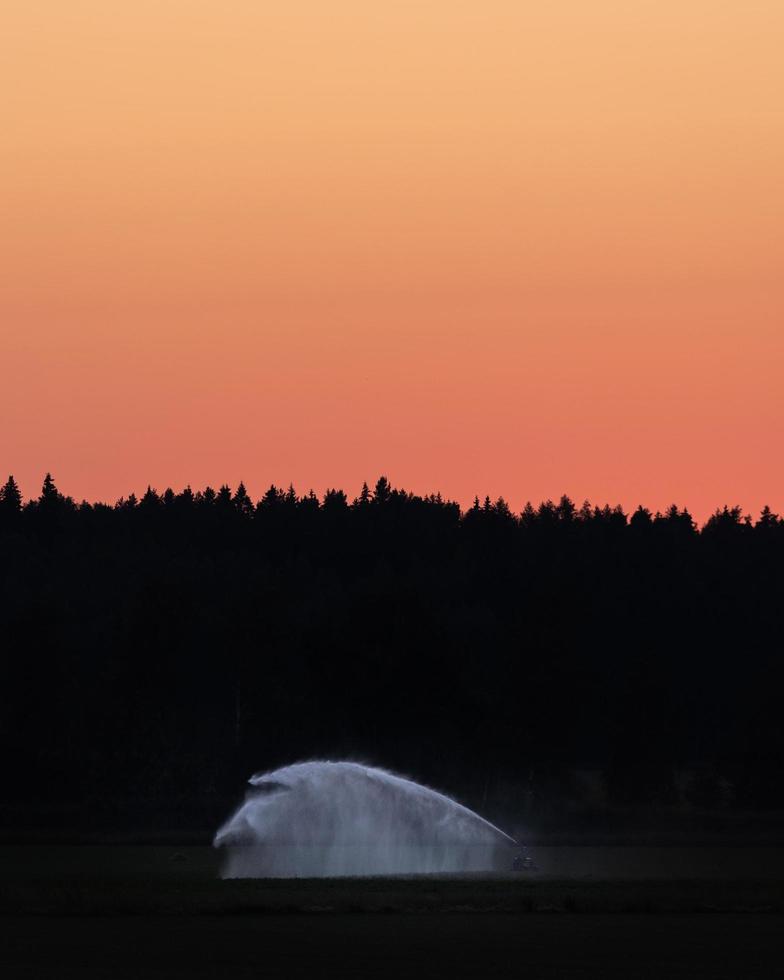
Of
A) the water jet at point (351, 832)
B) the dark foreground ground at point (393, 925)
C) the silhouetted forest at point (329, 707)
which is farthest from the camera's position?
the silhouetted forest at point (329, 707)

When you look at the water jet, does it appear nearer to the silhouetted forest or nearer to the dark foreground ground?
the dark foreground ground

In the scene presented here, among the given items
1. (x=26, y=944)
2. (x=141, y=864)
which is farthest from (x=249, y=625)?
(x=26, y=944)

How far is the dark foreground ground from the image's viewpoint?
54.2 m

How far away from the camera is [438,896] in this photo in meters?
71.9

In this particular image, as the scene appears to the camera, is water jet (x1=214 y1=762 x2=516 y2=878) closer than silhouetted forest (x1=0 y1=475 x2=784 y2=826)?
Yes

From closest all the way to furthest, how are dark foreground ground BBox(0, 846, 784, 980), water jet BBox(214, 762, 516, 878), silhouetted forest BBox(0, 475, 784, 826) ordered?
dark foreground ground BBox(0, 846, 784, 980) < water jet BBox(214, 762, 516, 878) < silhouetted forest BBox(0, 475, 784, 826)

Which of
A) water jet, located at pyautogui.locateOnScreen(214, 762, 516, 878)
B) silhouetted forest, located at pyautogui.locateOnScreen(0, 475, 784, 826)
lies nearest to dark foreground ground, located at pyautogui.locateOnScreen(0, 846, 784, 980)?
water jet, located at pyautogui.locateOnScreen(214, 762, 516, 878)

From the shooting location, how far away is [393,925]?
63.7m

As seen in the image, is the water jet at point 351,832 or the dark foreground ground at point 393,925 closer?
the dark foreground ground at point 393,925

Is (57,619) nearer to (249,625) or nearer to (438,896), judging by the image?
(249,625)

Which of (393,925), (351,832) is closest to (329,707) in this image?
(351,832)

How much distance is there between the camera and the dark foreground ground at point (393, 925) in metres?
54.2

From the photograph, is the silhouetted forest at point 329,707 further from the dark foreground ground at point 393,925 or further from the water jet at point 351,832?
the dark foreground ground at point 393,925

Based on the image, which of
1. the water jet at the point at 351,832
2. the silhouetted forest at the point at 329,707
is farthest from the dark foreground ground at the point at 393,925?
the silhouetted forest at the point at 329,707
